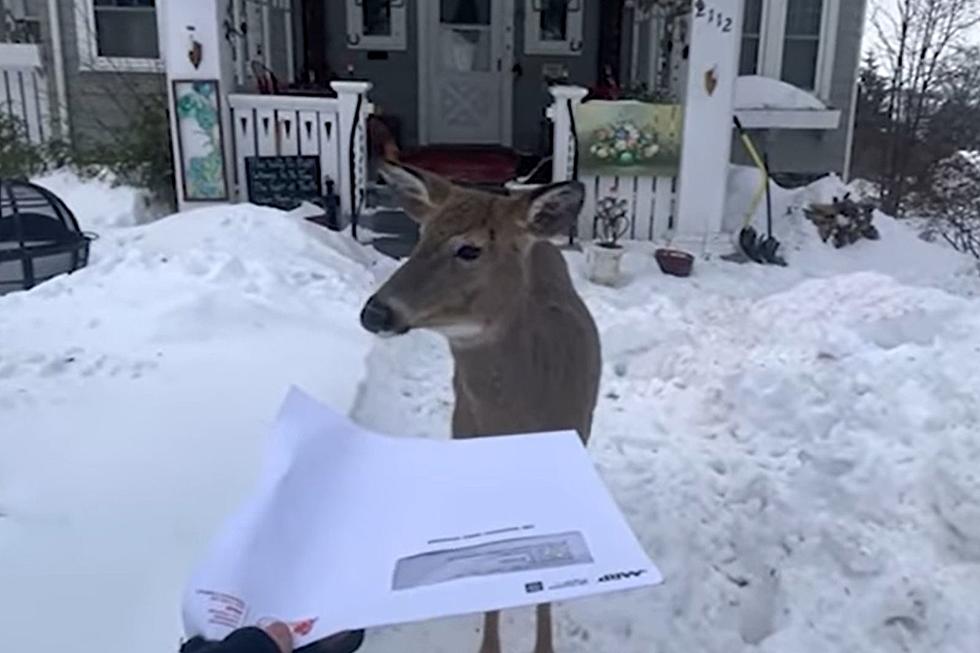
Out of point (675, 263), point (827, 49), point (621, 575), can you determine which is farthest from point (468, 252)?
point (827, 49)

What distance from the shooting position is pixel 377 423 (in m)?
3.75

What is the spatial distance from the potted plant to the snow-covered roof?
203cm

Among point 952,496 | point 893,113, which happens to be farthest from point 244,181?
point 893,113

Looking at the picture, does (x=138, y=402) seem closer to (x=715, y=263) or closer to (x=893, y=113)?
(x=715, y=263)

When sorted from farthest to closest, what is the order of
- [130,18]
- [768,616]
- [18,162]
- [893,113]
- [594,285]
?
1. [893,113]
2. [130,18]
3. [18,162]
4. [594,285]
5. [768,616]

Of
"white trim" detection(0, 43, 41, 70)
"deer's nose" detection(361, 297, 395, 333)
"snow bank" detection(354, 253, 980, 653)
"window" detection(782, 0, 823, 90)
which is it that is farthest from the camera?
"window" detection(782, 0, 823, 90)

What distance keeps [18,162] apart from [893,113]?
10.6 m

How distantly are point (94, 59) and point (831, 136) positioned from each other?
7.17 meters

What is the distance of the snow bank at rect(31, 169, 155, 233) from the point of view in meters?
7.00

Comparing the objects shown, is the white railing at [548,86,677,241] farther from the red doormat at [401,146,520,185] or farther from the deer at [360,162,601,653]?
the deer at [360,162,601,653]

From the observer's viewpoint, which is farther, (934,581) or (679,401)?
(679,401)

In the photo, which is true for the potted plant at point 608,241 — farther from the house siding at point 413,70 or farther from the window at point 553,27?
the window at point 553,27

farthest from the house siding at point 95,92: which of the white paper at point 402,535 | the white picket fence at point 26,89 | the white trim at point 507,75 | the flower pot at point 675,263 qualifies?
the white paper at point 402,535

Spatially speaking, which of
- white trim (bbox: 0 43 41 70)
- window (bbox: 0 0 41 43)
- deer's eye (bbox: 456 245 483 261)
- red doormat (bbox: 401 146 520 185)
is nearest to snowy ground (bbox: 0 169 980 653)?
deer's eye (bbox: 456 245 483 261)
